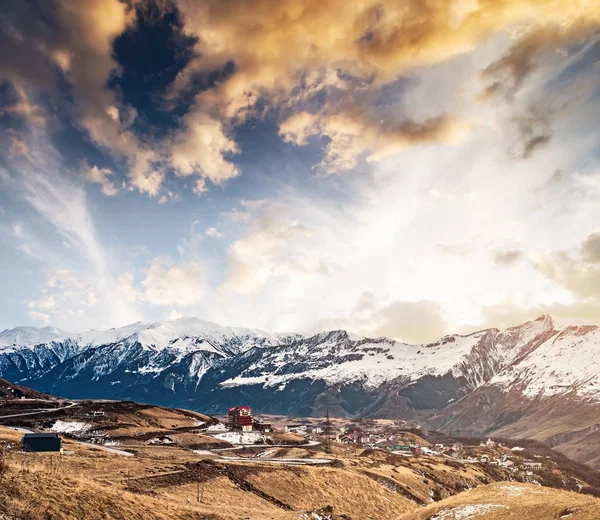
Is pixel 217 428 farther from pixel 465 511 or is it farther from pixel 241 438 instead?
pixel 465 511

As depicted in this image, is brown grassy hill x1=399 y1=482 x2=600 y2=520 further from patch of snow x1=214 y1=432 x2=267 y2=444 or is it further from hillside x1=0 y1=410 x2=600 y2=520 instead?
patch of snow x1=214 y1=432 x2=267 y2=444

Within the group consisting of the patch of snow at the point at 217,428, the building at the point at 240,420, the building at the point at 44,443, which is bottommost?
the building at the point at 44,443

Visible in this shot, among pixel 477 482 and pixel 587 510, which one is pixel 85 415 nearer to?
pixel 477 482

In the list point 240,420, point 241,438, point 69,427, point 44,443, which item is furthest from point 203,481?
point 240,420

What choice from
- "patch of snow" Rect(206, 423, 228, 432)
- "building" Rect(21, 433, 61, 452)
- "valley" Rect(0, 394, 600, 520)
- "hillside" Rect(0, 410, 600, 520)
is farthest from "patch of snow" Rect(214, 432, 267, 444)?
"building" Rect(21, 433, 61, 452)

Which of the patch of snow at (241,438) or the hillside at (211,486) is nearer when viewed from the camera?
the hillside at (211,486)

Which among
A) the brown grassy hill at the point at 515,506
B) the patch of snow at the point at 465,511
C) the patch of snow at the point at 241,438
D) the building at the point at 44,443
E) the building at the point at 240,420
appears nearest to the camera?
the brown grassy hill at the point at 515,506

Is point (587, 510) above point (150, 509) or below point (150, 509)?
above

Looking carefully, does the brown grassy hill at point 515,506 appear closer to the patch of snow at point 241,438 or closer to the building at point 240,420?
the patch of snow at point 241,438

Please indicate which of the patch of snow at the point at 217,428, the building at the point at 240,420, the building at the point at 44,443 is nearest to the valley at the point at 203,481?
the patch of snow at the point at 217,428

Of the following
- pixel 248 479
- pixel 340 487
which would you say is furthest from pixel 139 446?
pixel 340 487

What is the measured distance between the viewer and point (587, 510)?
2967cm

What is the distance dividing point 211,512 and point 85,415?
125 meters

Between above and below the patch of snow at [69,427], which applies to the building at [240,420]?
above
